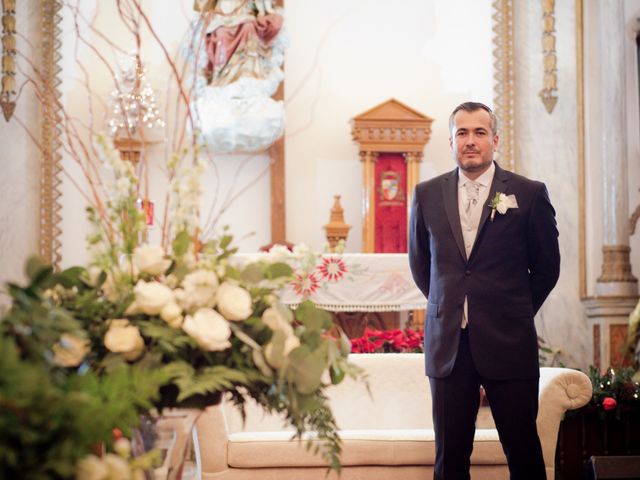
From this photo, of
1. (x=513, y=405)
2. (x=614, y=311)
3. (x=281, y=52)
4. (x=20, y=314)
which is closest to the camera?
(x=20, y=314)

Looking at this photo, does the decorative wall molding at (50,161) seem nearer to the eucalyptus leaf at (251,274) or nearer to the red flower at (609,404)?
the red flower at (609,404)

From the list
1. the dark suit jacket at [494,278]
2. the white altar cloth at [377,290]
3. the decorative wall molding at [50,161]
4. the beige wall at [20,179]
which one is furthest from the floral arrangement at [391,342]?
the beige wall at [20,179]

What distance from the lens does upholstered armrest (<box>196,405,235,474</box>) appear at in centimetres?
364

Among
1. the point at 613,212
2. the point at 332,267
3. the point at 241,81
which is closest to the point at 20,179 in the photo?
the point at 241,81

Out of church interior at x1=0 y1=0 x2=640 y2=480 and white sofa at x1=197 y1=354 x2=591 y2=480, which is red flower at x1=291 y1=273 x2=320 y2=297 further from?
church interior at x1=0 y1=0 x2=640 y2=480

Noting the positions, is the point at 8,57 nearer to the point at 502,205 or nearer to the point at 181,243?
the point at 502,205

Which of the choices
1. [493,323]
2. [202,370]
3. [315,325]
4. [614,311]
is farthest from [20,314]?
[614,311]

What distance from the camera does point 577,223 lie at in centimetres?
741

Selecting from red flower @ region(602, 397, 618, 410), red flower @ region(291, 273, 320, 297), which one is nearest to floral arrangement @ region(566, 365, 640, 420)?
red flower @ region(602, 397, 618, 410)

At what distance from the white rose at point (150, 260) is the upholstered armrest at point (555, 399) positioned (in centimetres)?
258

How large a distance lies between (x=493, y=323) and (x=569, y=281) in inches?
188

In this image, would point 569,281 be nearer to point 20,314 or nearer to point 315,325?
point 315,325

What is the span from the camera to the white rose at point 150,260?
57.4 inches

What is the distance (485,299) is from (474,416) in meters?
0.39
